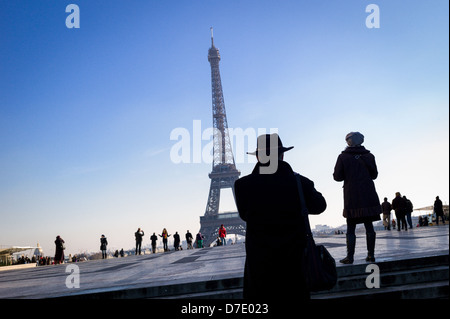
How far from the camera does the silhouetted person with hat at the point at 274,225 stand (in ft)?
7.75

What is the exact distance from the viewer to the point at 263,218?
2441 millimetres

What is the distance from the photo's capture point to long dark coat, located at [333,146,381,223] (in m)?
4.30

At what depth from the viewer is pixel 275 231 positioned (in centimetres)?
241

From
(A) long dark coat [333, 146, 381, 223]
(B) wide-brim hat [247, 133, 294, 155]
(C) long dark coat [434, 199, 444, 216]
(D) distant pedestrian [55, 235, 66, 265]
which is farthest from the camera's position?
(D) distant pedestrian [55, 235, 66, 265]

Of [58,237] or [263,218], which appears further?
[58,237]

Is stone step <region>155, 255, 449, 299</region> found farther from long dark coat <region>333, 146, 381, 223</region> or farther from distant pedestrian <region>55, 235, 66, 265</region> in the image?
distant pedestrian <region>55, 235, 66, 265</region>

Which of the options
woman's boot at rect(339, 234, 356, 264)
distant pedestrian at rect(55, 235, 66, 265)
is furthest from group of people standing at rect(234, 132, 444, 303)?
distant pedestrian at rect(55, 235, 66, 265)

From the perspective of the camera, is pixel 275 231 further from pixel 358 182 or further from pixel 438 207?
pixel 438 207

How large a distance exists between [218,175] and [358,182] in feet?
169

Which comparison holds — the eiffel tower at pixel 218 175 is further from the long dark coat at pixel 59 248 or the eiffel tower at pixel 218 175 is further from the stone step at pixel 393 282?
the stone step at pixel 393 282
